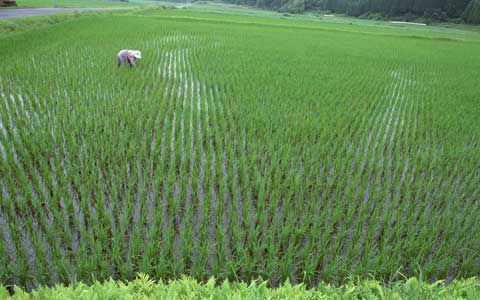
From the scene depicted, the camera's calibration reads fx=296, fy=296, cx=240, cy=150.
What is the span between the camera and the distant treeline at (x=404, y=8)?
103 ft

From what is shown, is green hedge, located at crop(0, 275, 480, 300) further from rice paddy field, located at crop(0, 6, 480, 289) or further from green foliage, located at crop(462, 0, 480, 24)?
green foliage, located at crop(462, 0, 480, 24)

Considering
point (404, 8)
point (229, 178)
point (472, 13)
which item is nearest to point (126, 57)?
point (229, 178)

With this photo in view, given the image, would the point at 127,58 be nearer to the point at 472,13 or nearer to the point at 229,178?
the point at 229,178

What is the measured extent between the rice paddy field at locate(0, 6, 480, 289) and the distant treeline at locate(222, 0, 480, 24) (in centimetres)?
3399

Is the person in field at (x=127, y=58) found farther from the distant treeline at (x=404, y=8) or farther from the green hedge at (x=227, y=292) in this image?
the distant treeline at (x=404, y=8)

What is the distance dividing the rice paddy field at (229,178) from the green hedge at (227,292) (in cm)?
15

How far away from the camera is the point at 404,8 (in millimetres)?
36875

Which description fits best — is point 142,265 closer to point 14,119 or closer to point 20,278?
point 20,278

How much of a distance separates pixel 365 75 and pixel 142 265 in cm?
803

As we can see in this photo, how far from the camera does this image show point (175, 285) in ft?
4.84

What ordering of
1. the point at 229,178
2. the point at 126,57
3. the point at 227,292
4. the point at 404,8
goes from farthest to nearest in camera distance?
the point at 404,8, the point at 126,57, the point at 229,178, the point at 227,292

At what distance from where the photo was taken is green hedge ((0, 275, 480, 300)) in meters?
1.37

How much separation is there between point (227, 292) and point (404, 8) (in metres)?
44.8

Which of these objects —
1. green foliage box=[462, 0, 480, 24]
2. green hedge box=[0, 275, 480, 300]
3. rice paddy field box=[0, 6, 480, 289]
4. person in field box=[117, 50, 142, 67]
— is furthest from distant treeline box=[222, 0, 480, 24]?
green hedge box=[0, 275, 480, 300]
